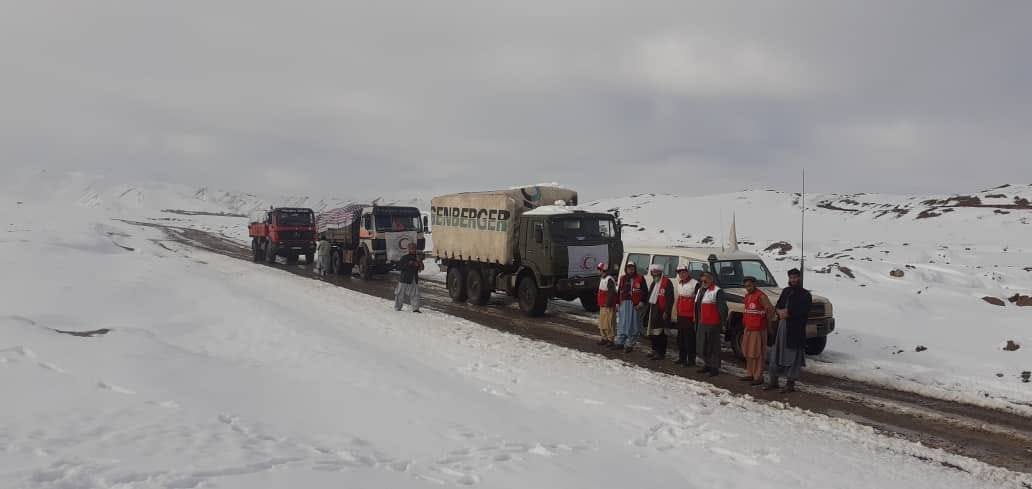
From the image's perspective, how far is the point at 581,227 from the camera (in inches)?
572

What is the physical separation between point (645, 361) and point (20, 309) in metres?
10.5

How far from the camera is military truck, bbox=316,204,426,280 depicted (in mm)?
21750

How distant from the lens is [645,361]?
10312 mm

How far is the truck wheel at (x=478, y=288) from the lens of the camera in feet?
53.8

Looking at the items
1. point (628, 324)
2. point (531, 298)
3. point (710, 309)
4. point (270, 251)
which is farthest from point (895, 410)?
point (270, 251)

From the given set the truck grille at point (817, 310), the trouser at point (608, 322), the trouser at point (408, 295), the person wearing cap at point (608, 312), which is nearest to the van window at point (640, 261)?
the person wearing cap at point (608, 312)

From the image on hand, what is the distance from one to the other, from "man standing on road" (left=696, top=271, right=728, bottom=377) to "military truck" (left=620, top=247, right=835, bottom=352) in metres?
0.87

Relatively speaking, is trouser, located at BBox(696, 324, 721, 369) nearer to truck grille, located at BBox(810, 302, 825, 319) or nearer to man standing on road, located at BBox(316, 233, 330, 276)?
truck grille, located at BBox(810, 302, 825, 319)

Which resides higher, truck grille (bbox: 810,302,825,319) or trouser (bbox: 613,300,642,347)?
truck grille (bbox: 810,302,825,319)

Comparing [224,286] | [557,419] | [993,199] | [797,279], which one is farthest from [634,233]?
[557,419]

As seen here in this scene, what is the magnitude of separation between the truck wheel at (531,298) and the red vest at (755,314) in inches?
242

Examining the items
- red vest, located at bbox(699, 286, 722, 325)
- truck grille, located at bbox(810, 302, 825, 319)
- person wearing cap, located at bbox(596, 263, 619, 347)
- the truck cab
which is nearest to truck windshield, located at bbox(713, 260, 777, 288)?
truck grille, located at bbox(810, 302, 825, 319)

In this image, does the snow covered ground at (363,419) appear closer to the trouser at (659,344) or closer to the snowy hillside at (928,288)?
the trouser at (659,344)

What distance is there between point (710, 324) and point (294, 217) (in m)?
23.3
